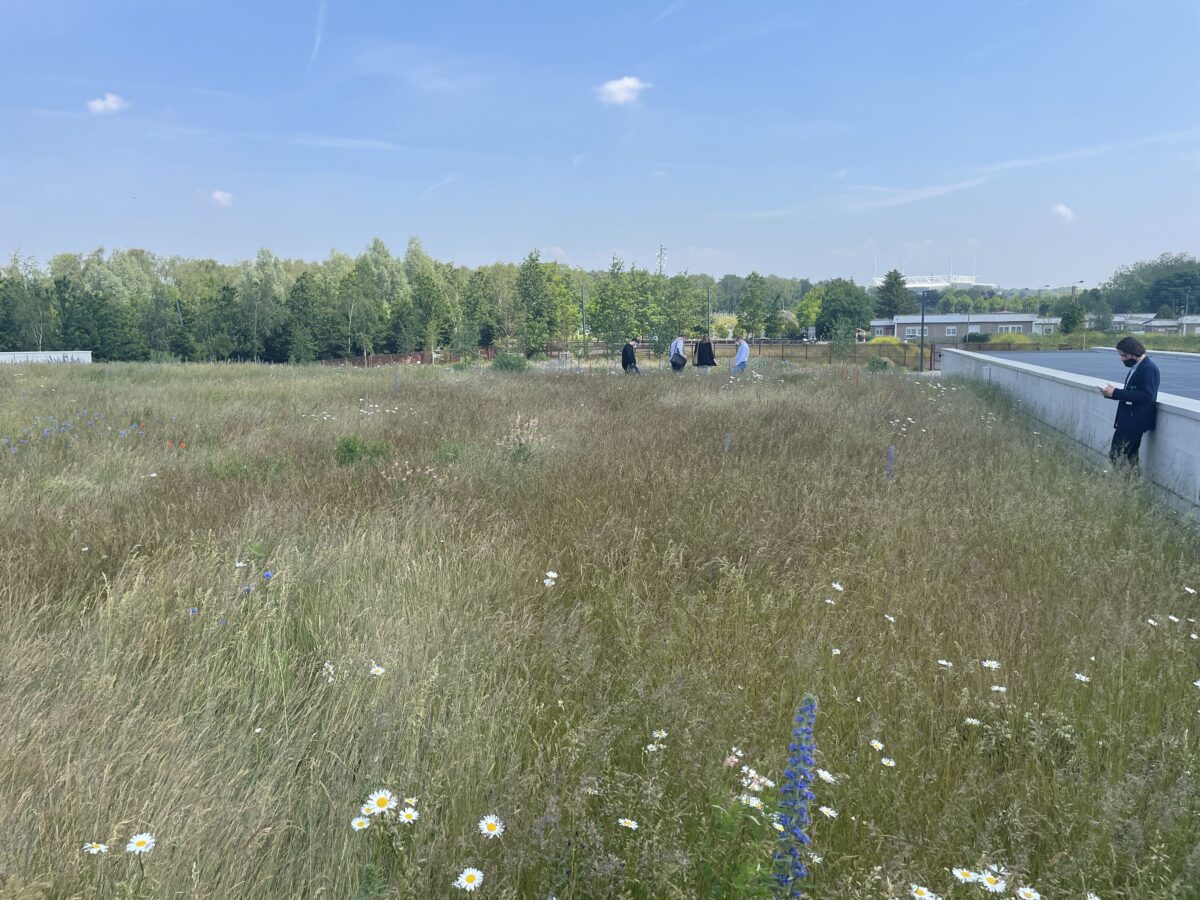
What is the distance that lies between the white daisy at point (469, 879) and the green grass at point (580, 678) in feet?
0.15

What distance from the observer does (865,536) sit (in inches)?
196

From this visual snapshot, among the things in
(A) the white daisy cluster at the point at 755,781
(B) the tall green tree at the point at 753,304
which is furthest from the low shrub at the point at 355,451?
(B) the tall green tree at the point at 753,304

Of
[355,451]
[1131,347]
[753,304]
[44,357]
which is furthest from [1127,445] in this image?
[753,304]

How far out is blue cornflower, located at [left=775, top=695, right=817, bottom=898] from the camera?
1747 millimetres

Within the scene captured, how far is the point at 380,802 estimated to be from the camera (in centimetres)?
209

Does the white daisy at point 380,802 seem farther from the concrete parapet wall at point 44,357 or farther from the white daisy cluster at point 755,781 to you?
the concrete parapet wall at point 44,357

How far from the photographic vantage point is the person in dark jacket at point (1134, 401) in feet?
24.2

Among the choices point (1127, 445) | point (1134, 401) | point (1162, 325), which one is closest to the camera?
point (1134, 401)

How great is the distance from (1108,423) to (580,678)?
9.11 metres

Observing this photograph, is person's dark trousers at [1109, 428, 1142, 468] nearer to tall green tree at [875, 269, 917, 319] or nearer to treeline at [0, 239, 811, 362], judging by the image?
treeline at [0, 239, 811, 362]

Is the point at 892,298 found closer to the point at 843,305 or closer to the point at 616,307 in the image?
the point at 843,305

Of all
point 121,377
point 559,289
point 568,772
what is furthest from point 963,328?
point 568,772

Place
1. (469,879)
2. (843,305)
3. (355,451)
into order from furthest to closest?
(843,305)
(355,451)
(469,879)

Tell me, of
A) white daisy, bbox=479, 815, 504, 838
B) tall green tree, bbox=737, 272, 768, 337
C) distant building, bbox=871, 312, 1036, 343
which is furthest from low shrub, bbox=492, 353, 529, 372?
distant building, bbox=871, 312, 1036, 343
